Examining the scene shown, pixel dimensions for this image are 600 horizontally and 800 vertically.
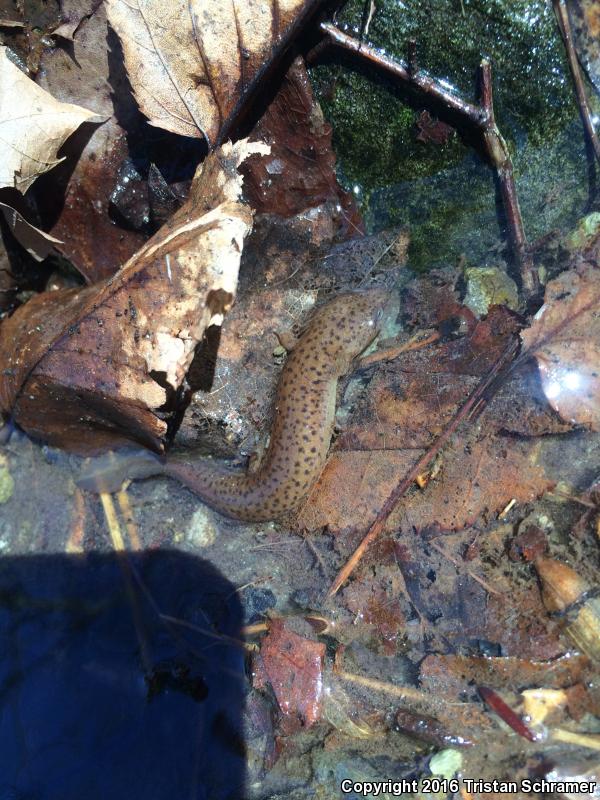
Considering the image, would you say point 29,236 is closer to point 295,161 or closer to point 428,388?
point 295,161

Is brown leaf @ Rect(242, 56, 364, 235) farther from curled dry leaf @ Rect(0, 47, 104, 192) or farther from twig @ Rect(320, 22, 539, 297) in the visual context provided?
curled dry leaf @ Rect(0, 47, 104, 192)

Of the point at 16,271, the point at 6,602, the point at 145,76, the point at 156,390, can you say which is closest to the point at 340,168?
the point at 145,76

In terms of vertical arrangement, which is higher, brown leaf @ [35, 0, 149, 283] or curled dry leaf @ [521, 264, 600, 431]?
curled dry leaf @ [521, 264, 600, 431]

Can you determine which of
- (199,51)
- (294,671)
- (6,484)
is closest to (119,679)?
(294,671)

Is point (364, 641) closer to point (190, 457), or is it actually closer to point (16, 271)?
point (190, 457)

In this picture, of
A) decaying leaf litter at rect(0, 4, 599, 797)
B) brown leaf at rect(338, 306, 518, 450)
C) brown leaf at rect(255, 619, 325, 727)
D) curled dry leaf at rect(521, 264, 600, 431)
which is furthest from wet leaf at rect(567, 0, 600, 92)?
brown leaf at rect(255, 619, 325, 727)

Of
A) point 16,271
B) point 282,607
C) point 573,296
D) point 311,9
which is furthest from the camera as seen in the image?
point 16,271

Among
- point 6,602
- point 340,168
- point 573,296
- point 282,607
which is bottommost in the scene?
point 6,602
